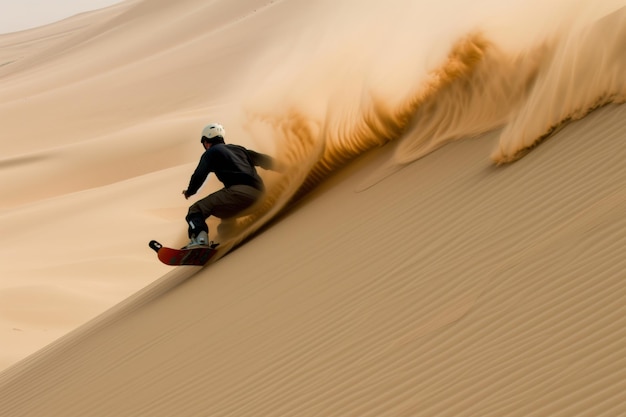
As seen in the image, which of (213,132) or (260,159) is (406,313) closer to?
(213,132)

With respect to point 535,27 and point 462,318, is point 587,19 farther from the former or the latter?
point 462,318

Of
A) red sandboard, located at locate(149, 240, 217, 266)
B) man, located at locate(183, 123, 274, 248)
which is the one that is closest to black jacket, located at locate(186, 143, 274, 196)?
man, located at locate(183, 123, 274, 248)

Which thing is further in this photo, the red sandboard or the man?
the man

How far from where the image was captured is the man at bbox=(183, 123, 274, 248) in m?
9.24

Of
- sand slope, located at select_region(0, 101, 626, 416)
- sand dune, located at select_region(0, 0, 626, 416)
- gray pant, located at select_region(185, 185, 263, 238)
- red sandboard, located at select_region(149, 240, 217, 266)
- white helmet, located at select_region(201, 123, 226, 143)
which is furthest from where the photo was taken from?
white helmet, located at select_region(201, 123, 226, 143)

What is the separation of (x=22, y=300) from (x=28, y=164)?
53.4 feet

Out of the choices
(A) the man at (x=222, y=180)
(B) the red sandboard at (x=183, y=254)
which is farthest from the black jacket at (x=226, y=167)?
(B) the red sandboard at (x=183, y=254)

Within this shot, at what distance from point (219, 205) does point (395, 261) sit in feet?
9.23

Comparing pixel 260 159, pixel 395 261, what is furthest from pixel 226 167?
pixel 395 261

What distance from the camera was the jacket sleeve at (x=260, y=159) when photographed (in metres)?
9.64

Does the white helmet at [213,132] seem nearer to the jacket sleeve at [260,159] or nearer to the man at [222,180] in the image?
the man at [222,180]

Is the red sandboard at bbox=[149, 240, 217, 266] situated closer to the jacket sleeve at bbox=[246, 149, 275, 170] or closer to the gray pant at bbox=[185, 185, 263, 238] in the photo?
the gray pant at bbox=[185, 185, 263, 238]

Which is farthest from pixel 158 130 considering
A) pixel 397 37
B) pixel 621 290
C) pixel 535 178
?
pixel 621 290

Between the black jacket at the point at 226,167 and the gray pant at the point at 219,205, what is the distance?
72 mm
